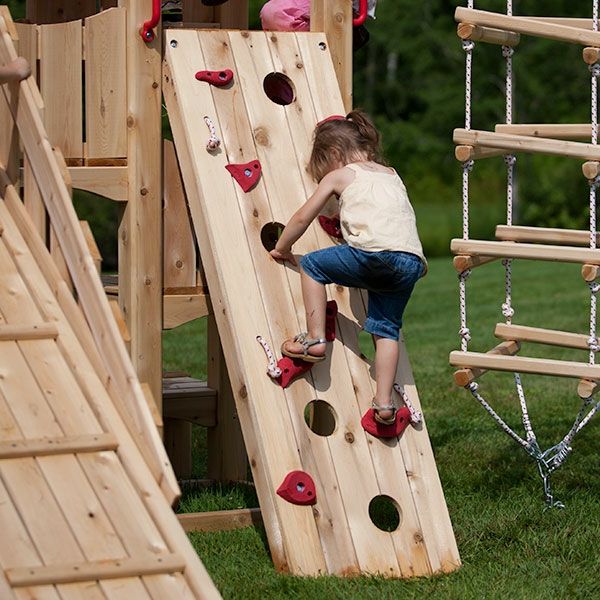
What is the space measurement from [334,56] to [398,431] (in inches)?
77.8

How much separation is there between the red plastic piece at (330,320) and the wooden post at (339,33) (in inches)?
45.2

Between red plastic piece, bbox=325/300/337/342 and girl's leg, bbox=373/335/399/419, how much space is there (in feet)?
0.70

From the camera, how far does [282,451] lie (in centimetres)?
540

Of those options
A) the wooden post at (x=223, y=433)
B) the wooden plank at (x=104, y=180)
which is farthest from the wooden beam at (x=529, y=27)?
the wooden post at (x=223, y=433)

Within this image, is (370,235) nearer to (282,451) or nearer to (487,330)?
(282,451)

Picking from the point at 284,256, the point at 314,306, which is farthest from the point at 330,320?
the point at 284,256

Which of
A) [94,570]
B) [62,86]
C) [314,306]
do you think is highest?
[62,86]

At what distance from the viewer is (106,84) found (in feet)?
20.1

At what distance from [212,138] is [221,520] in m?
1.82

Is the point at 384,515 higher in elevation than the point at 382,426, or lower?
lower

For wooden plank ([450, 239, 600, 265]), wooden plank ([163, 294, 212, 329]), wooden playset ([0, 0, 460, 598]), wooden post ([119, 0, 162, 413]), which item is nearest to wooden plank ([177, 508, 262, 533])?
wooden playset ([0, 0, 460, 598])

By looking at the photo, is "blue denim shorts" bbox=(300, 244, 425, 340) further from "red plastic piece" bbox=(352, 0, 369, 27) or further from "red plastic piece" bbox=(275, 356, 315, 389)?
"red plastic piece" bbox=(352, 0, 369, 27)

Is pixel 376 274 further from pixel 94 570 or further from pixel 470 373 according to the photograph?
pixel 94 570

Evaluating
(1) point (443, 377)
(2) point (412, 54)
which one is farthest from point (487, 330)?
(2) point (412, 54)
